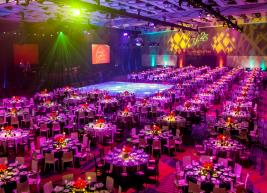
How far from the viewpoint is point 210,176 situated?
7629 mm

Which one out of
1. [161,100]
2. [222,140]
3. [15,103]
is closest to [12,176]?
[222,140]

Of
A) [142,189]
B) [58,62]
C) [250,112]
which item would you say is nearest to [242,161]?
[142,189]

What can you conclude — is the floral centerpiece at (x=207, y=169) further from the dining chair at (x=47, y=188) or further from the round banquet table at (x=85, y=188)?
the dining chair at (x=47, y=188)

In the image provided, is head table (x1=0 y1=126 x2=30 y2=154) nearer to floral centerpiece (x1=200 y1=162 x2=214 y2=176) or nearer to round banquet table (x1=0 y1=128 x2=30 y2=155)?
round banquet table (x1=0 y1=128 x2=30 y2=155)

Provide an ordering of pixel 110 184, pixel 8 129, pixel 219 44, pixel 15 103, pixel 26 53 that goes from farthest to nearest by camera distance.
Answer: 1. pixel 219 44
2. pixel 26 53
3. pixel 15 103
4. pixel 8 129
5. pixel 110 184

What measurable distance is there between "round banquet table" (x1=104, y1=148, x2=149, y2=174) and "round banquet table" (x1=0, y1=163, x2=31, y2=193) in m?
2.29

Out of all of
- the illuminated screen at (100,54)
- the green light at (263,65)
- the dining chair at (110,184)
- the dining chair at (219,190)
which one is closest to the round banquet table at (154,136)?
the dining chair at (110,184)

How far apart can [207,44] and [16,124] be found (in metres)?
28.4

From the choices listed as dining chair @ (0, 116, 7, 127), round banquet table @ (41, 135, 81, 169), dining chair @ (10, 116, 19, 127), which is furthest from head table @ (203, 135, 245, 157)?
dining chair @ (0, 116, 7, 127)

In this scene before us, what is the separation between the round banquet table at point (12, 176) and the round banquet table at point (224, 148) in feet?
19.1

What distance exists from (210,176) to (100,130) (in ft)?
18.2

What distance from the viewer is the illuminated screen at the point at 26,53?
2205 centimetres

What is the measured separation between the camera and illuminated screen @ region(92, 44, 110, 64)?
30703 mm

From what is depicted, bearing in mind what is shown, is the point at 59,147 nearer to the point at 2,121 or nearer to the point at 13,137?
the point at 13,137
